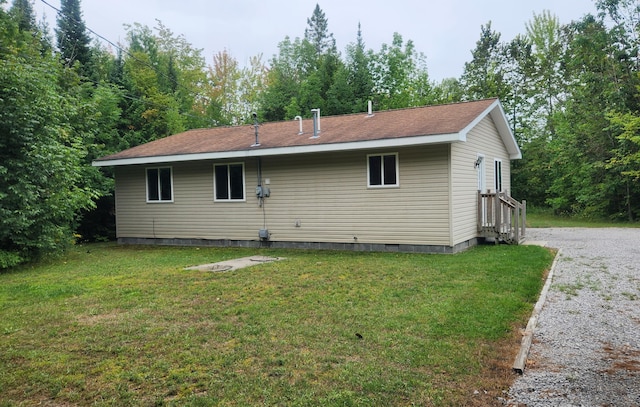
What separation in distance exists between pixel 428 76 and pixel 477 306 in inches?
1230

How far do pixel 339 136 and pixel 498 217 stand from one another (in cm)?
408

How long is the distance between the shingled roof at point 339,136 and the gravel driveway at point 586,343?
3532mm

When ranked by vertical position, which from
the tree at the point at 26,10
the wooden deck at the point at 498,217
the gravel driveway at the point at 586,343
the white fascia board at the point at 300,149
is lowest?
the gravel driveway at the point at 586,343

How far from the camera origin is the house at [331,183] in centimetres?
950

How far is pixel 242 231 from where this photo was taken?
11.6 m

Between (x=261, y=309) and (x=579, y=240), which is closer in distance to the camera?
(x=261, y=309)

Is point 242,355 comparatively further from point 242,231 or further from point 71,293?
point 242,231

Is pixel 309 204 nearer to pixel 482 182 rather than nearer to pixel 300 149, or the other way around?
pixel 300 149

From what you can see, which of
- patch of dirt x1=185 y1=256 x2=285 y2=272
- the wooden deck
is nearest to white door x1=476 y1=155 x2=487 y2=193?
the wooden deck

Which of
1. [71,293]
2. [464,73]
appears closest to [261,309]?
[71,293]

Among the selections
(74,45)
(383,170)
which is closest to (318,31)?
(74,45)

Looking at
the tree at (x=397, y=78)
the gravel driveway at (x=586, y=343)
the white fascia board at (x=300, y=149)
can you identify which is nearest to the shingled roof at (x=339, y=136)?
the white fascia board at (x=300, y=149)

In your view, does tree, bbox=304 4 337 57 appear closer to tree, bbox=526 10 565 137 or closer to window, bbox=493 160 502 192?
tree, bbox=526 10 565 137

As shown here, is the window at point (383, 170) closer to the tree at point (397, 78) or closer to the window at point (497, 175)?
the window at point (497, 175)
